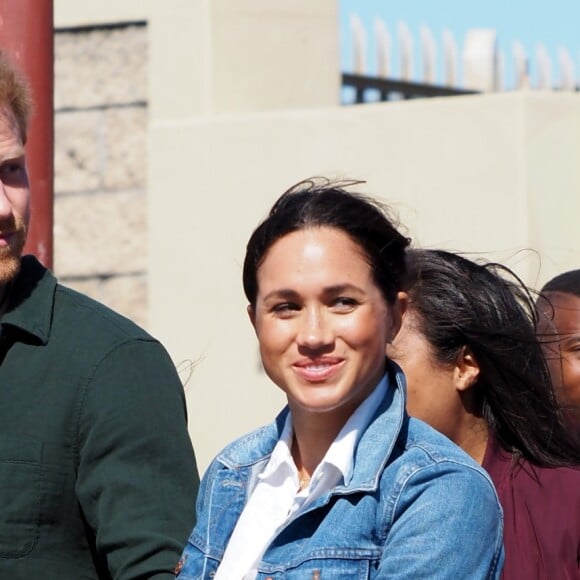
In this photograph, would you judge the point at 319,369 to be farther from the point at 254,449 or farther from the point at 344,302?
the point at 254,449

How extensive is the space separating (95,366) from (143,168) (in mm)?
4882

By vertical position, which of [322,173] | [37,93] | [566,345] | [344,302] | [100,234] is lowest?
[566,345]

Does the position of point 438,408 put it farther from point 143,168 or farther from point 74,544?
point 143,168

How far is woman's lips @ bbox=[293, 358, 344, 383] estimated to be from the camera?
8.22 feet

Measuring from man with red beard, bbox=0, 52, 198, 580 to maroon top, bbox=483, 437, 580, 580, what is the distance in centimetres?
71

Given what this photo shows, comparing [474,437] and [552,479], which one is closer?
[552,479]

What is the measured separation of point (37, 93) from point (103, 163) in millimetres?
4155

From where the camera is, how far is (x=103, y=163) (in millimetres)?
7762

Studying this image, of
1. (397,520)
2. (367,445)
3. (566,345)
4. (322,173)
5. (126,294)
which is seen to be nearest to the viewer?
(397,520)

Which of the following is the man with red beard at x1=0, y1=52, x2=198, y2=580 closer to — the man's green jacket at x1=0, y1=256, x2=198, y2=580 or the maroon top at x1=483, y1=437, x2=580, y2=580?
the man's green jacket at x1=0, y1=256, x2=198, y2=580

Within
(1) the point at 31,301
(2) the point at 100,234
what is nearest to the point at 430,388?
(1) the point at 31,301

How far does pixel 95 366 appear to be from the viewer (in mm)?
2861

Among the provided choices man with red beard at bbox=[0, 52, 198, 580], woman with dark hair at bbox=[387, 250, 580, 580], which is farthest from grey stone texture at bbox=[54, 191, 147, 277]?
man with red beard at bbox=[0, 52, 198, 580]

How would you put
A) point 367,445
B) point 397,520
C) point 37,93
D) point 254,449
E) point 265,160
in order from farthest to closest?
point 265,160
point 37,93
point 254,449
point 367,445
point 397,520
